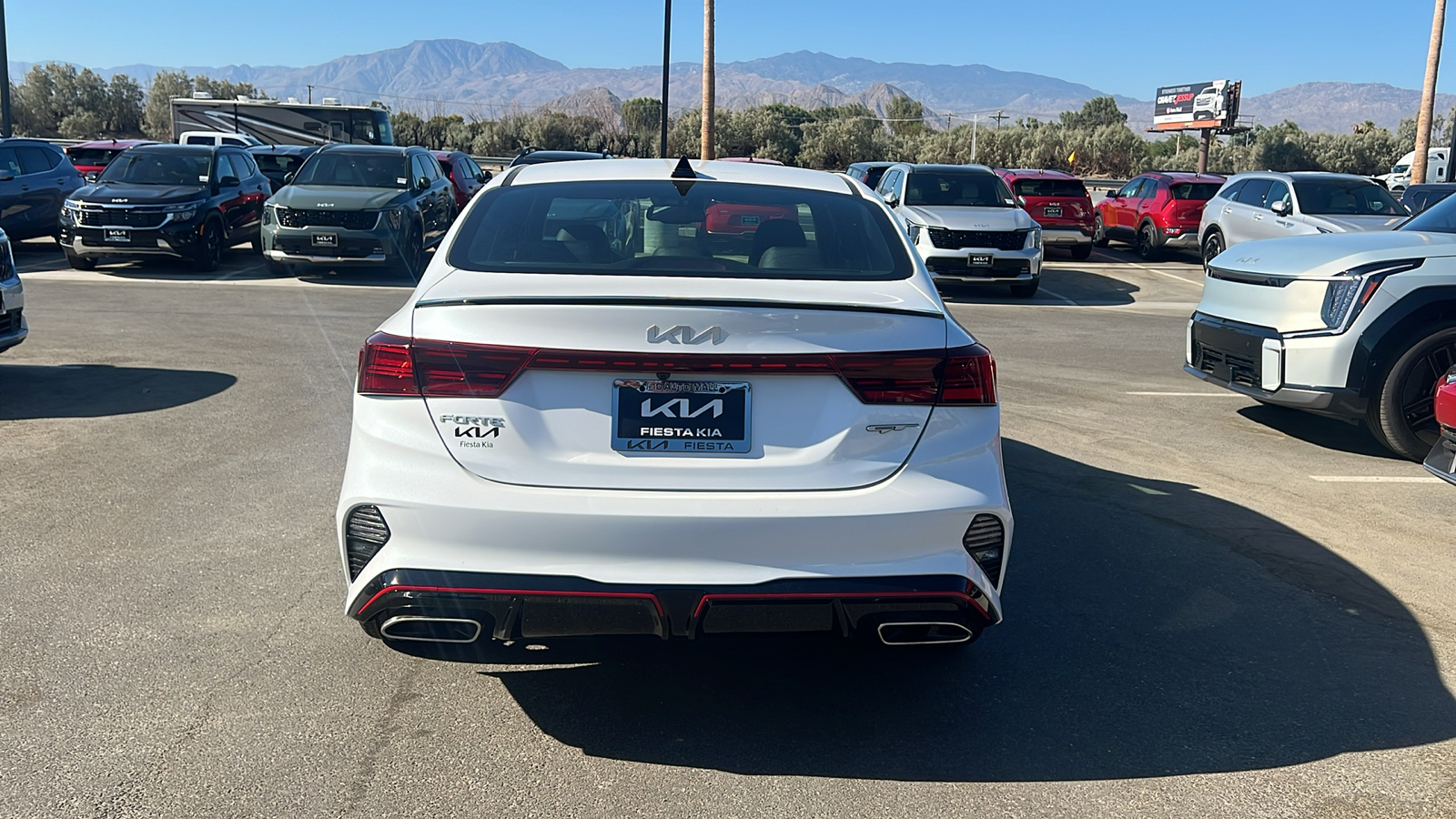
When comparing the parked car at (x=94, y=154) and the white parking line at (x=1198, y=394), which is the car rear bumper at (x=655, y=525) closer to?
the white parking line at (x=1198, y=394)

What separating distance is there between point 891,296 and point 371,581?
1.69 meters

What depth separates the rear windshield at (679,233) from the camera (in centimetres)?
395

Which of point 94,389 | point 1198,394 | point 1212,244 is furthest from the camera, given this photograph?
point 1212,244

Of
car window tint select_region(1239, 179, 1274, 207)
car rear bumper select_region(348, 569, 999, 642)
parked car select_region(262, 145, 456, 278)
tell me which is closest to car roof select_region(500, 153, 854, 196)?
car rear bumper select_region(348, 569, 999, 642)

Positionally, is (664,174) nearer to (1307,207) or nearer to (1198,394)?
(1198,394)

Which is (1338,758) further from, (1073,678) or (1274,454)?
(1274,454)

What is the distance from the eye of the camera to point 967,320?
14625 millimetres

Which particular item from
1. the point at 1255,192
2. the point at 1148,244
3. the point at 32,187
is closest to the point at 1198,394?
the point at 1255,192

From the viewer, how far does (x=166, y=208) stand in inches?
653

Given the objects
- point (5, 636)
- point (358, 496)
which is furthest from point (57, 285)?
point (358, 496)

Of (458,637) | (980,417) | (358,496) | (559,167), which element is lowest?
(458,637)

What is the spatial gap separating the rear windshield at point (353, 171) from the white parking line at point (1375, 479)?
13610 mm

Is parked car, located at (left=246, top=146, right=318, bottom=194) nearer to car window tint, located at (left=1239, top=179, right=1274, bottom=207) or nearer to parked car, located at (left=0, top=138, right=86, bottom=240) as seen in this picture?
parked car, located at (left=0, top=138, right=86, bottom=240)

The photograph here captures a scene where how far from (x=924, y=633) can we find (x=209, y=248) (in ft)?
52.5
